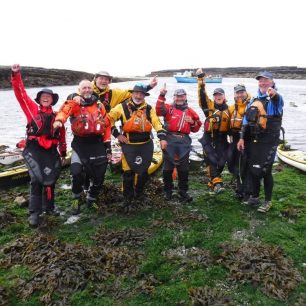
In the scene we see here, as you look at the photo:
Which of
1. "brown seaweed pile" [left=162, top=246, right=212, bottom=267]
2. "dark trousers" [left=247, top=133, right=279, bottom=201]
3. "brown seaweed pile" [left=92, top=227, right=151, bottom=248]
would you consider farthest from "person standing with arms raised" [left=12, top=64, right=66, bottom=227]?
"dark trousers" [left=247, top=133, right=279, bottom=201]

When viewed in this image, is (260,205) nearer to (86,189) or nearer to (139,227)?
(139,227)

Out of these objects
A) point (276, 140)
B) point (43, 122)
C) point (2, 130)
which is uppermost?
point (43, 122)

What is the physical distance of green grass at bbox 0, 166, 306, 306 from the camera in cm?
493

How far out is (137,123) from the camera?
7.30 metres

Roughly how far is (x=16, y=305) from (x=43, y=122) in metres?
3.19

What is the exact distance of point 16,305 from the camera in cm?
475

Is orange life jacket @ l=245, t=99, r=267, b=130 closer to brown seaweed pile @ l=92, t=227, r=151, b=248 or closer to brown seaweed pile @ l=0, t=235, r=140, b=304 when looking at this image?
brown seaweed pile @ l=92, t=227, r=151, b=248

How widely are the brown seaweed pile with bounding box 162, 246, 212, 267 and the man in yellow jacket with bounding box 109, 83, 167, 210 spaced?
1.90m

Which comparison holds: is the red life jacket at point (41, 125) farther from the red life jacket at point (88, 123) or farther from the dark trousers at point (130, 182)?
the dark trousers at point (130, 182)

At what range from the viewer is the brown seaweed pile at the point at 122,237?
20.7 feet

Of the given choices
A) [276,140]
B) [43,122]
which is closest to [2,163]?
[43,122]

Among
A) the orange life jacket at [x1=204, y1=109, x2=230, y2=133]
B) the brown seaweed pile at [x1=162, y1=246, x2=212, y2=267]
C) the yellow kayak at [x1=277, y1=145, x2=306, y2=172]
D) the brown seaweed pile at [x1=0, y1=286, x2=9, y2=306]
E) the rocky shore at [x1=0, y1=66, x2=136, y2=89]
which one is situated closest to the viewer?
the brown seaweed pile at [x1=0, y1=286, x2=9, y2=306]

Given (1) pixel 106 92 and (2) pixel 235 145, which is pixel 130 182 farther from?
(2) pixel 235 145

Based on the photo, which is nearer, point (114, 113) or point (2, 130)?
point (114, 113)
